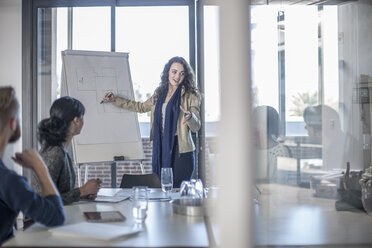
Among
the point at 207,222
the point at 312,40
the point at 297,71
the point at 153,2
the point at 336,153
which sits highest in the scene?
the point at 153,2

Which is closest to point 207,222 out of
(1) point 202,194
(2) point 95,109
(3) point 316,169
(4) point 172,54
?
(1) point 202,194

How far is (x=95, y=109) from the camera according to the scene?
447 centimetres

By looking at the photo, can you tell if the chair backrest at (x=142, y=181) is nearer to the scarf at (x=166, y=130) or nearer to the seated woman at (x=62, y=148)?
the scarf at (x=166, y=130)

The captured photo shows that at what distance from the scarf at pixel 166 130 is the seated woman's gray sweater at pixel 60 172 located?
81.9 inches

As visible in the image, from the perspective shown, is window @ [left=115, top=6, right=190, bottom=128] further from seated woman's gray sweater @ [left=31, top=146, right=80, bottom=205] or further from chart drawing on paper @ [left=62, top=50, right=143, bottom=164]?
seated woman's gray sweater @ [left=31, top=146, right=80, bottom=205]

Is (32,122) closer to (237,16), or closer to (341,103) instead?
(341,103)

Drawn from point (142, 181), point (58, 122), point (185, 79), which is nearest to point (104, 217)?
point (58, 122)

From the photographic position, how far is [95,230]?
1.52 meters

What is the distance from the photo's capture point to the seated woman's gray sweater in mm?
2203

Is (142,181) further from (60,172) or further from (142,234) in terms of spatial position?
(142,234)

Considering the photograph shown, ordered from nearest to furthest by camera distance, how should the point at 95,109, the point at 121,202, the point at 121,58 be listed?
the point at 121,202, the point at 95,109, the point at 121,58

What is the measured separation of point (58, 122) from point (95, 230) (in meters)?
0.92

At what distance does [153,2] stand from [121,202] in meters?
3.39

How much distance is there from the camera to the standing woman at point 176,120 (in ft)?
14.0
